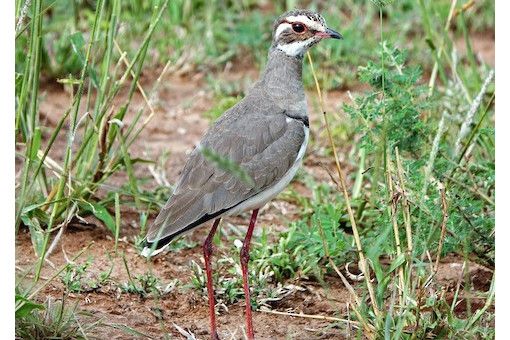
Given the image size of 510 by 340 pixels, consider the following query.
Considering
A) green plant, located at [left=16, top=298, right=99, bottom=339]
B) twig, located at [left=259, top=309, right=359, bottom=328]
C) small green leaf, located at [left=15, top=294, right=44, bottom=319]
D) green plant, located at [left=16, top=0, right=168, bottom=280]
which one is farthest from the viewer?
green plant, located at [left=16, top=0, right=168, bottom=280]

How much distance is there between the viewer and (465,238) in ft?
13.9

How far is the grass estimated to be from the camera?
3975 mm

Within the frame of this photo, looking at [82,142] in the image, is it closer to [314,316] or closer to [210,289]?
[210,289]

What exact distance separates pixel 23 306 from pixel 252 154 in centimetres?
124

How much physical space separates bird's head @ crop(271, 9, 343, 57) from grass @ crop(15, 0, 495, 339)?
10.0 inches

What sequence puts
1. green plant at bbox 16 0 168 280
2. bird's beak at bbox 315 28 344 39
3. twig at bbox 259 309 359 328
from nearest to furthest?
twig at bbox 259 309 359 328
green plant at bbox 16 0 168 280
bird's beak at bbox 315 28 344 39

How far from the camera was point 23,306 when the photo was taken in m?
3.81

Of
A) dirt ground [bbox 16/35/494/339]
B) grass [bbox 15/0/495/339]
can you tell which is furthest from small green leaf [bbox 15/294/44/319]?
dirt ground [bbox 16/35/494/339]

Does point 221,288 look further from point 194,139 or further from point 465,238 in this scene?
point 194,139

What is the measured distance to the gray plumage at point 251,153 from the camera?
436cm

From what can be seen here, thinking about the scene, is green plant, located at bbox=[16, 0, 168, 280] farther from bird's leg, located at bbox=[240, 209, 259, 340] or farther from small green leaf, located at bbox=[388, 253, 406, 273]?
A: small green leaf, located at bbox=[388, 253, 406, 273]

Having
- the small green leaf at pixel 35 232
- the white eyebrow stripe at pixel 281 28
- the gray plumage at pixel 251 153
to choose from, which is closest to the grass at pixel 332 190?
the small green leaf at pixel 35 232

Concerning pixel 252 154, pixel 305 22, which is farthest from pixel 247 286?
pixel 305 22

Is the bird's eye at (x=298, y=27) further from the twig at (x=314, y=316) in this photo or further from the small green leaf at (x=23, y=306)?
the small green leaf at (x=23, y=306)
